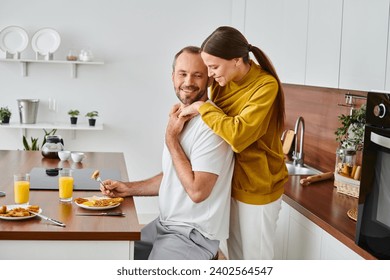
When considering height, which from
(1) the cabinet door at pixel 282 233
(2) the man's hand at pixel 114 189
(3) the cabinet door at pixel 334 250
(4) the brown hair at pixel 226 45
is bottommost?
(1) the cabinet door at pixel 282 233

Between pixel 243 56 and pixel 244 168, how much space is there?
1.31ft

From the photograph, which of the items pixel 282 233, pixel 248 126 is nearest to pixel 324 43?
pixel 282 233

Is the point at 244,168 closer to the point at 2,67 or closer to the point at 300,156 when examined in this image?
the point at 300,156

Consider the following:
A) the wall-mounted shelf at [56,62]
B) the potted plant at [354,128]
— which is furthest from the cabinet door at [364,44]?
the wall-mounted shelf at [56,62]

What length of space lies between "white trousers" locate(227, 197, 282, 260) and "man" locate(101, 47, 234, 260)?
0.19ft

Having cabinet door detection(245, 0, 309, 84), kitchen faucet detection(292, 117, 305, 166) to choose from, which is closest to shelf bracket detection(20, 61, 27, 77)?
cabinet door detection(245, 0, 309, 84)

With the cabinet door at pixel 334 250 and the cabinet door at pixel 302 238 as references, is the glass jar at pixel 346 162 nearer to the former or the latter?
the cabinet door at pixel 302 238

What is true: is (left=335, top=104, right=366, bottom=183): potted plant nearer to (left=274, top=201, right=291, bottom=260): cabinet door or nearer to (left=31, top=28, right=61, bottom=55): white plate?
(left=274, top=201, right=291, bottom=260): cabinet door

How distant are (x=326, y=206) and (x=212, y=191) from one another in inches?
28.3

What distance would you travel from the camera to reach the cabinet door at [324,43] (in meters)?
3.07

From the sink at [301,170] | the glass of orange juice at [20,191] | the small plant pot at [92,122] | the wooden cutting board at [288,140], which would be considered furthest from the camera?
the small plant pot at [92,122]

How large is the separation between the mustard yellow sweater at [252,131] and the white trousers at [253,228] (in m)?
0.03

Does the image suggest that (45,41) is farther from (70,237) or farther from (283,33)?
(70,237)
